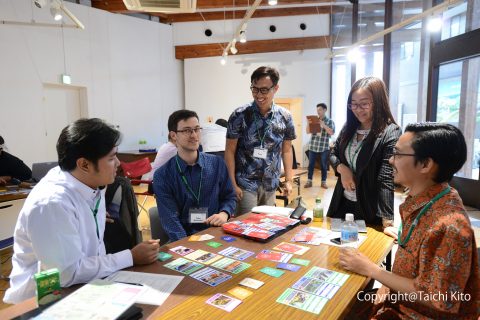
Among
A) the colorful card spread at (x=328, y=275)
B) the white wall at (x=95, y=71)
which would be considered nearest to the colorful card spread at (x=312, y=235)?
the colorful card spread at (x=328, y=275)

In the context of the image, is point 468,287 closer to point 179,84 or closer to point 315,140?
point 315,140

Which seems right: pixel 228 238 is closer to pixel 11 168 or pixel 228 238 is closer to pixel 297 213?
pixel 297 213

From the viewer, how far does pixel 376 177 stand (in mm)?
1824

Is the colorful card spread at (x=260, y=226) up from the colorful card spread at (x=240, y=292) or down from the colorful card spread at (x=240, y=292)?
up

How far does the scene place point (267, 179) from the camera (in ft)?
8.05

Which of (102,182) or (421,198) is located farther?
(102,182)

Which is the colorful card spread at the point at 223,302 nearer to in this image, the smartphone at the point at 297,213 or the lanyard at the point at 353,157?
the smartphone at the point at 297,213

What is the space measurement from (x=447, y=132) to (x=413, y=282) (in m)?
0.54

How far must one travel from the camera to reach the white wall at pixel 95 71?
5.73 meters

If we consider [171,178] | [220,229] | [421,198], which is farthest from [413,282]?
[171,178]

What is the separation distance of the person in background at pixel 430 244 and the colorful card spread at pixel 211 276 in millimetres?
492

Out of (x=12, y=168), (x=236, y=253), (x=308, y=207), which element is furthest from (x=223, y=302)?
(x=308, y=207)

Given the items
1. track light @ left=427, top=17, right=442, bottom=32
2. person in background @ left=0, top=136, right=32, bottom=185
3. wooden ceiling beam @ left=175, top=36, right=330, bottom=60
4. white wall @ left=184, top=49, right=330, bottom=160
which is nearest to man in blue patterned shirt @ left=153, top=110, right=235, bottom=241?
person in background @ left=0, top=136, right=32, bottom=185

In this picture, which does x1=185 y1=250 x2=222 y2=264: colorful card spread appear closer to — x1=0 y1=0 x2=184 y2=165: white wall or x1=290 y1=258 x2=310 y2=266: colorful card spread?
x1=290 y1=258 x2=310 y2=266: colorful card spread
